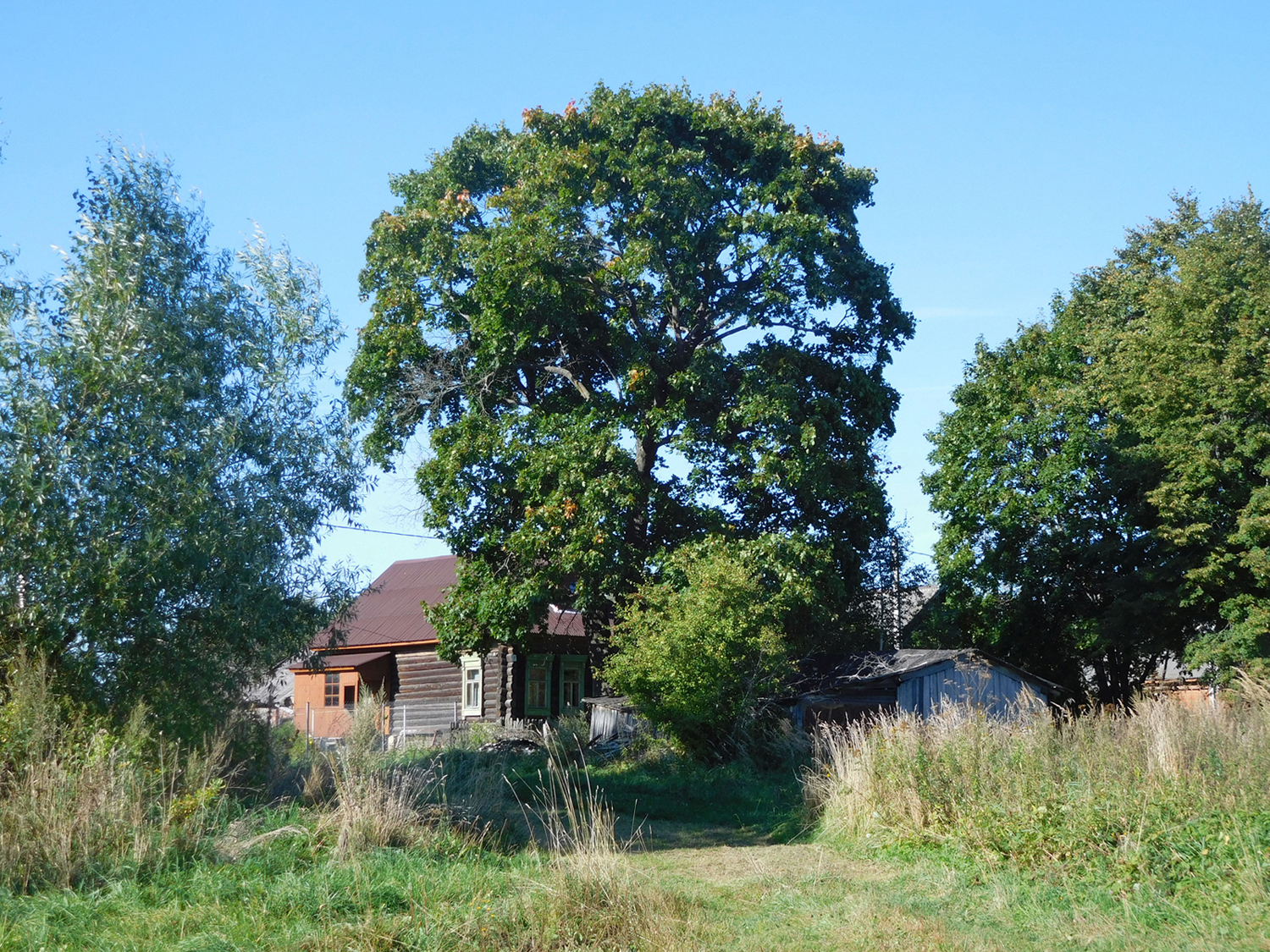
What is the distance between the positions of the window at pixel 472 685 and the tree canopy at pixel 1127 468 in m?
Answer: 14.0

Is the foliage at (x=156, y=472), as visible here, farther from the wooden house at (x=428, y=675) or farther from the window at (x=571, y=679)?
the window at (x=571, y=679)

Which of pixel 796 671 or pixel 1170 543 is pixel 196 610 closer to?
pixel 796 671

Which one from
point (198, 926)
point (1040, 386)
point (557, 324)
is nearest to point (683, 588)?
point (557, 324)

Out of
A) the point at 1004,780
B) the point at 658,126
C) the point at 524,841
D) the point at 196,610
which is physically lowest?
the point at 524,841

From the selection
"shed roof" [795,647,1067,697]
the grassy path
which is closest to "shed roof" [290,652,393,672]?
"shed roof" [795,647,1067,697]

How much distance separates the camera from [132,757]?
33.5 feet

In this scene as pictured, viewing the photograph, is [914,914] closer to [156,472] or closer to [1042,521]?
[156,472]

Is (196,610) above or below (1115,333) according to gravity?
below

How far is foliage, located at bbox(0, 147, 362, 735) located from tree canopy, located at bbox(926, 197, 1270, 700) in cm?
1969

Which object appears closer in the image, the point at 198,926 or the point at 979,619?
the point at 198,926

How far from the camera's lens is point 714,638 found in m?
19.0

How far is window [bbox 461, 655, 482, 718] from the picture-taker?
31.0 meters

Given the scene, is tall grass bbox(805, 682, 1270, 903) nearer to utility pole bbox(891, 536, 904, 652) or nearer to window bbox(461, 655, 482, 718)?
utility pole bbox(891, 536, 904, 652)

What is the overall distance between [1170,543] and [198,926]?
23181mm
